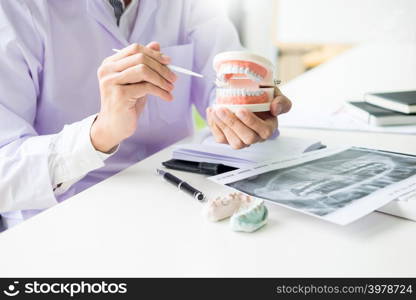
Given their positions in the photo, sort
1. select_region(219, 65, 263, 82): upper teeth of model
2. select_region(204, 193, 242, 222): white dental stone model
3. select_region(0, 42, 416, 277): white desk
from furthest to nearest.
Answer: select_region(219, 65, 263, 82): upper teeth of model, select_region(204, 193, 242, 222): white dental stone model, select_region(0, 42, 416, 277): white desk

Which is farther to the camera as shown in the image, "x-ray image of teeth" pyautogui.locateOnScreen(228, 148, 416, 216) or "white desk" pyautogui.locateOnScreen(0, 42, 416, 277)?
"x-ray image of teeth" pyautogui.locateOnScreen(228, 148, 416, 216)

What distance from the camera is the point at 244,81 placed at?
2.39ft

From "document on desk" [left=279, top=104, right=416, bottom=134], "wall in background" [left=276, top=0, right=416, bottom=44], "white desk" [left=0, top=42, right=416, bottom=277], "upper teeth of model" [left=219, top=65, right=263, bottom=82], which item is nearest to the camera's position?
"white desk" [left=0, top=42, right=416, bottom=277]

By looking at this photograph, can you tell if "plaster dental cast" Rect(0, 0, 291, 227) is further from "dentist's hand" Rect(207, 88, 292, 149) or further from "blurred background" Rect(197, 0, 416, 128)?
"blurred background" Rect(197, 0, 416, 128)

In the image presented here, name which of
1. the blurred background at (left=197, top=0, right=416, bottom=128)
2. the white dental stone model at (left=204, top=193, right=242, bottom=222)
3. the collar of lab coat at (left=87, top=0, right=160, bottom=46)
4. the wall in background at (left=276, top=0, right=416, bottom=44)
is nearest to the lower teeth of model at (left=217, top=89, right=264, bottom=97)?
the white dental stone model at (left=204, top=193, right=242, bottom=222)

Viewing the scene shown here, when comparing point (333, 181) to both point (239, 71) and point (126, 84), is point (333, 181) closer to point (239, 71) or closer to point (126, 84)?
point (239, 71)

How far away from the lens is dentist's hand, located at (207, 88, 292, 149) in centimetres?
72

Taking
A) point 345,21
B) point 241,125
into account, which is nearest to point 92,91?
point 241,125

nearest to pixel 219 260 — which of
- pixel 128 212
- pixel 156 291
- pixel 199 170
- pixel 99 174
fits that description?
pixel 156 291

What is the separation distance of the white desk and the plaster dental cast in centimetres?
13

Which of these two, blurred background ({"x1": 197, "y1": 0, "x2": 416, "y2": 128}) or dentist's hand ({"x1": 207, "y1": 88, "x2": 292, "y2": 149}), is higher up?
blurred background ({"x1": 197, "y1": 0, "x2": 416, "y2": 128})

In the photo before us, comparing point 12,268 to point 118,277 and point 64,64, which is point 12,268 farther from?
point 64,64

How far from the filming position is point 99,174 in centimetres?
94

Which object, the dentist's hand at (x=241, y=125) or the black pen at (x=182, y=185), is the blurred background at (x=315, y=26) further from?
the black pen at (x=182, y=185)
